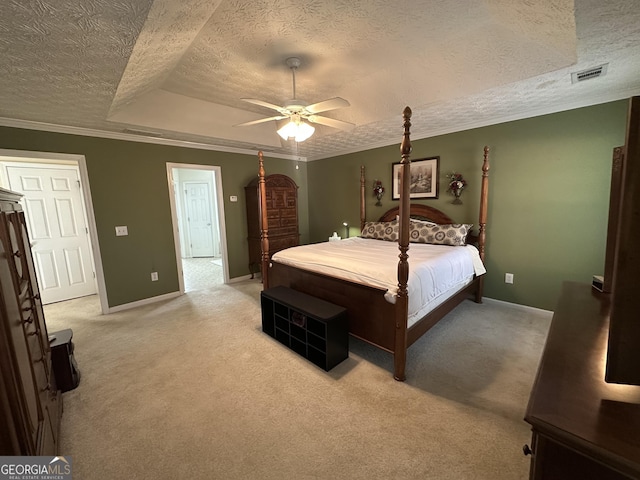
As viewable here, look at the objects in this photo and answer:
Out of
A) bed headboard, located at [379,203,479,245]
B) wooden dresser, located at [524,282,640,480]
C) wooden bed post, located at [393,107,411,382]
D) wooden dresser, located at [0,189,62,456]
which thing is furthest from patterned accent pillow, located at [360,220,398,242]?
wooden dresser, located at [0,189,62,456]

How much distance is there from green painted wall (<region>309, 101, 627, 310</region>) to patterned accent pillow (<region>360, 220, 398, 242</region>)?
67cm

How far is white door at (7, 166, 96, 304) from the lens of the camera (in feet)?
12.3

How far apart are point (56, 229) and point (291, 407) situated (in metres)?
4.50

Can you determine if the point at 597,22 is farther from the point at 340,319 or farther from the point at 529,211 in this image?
the point at 340,319

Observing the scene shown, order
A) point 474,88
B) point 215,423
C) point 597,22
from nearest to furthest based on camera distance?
point 597,22, point 215,423, point 474,88

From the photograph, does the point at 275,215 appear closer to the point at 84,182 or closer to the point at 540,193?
the point at 84,182

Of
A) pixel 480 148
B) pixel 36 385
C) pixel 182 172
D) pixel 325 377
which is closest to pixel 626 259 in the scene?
pixel 325 377

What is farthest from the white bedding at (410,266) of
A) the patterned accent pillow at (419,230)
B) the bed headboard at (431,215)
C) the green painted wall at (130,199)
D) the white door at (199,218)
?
the white door at (199,218)

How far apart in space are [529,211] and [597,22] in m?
2.12

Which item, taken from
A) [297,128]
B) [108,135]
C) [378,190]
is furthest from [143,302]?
[378,190]

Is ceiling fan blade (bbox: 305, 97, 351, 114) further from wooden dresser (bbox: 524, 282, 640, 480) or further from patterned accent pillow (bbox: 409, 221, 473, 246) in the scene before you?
patterned accent pillow (bbox: 409, 221, 473, 246)

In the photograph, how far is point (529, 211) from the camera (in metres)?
3.24

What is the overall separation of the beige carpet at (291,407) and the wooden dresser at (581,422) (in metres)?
0.90

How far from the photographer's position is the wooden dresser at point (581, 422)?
0.62 metres
